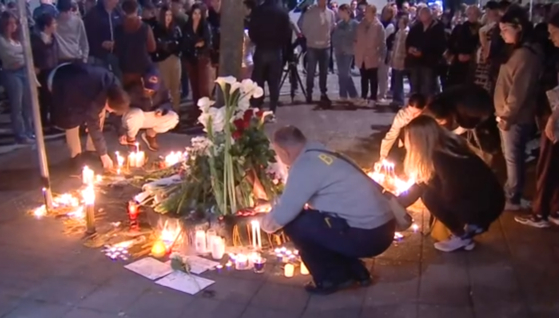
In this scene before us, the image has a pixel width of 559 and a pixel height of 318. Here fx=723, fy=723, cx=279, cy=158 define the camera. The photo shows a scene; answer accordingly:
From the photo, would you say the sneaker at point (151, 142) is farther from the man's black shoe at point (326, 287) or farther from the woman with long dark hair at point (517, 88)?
the man's black shoe at point (326, 287)

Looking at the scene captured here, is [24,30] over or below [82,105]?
over

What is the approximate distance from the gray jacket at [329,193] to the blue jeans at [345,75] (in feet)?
25.0

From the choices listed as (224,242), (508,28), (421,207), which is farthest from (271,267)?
(508,28)

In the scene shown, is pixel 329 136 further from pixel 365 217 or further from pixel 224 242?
pixel 365 217

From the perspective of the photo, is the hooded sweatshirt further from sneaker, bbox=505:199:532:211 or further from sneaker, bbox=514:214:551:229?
sneaker, bbox=514:214:551:229

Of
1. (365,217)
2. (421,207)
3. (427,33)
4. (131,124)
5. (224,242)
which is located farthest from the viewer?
(427,33)

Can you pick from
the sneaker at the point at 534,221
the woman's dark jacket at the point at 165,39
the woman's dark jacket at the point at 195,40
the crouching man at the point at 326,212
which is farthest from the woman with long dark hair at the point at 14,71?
the sneaker at the point at 534,221

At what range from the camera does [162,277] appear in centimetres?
492

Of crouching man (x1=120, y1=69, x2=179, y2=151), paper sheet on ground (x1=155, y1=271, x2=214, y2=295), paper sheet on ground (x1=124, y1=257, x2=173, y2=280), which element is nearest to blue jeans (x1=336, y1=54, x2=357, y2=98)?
crouching man (x1=120, y1=69, x2=179, y2=151)

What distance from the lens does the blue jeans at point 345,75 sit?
39.2 feet

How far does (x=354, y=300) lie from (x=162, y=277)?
4.35 feet

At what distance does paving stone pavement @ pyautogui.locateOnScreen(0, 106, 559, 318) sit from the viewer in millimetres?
4430

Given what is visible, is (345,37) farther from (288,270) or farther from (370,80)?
(288,270)

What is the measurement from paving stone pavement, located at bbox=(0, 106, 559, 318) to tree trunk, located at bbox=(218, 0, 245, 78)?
1863mm
